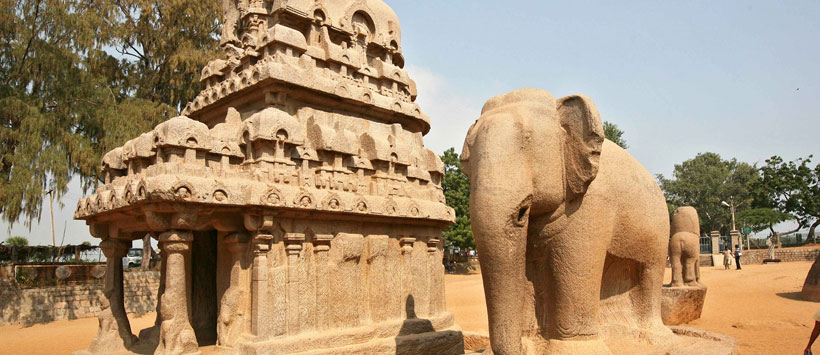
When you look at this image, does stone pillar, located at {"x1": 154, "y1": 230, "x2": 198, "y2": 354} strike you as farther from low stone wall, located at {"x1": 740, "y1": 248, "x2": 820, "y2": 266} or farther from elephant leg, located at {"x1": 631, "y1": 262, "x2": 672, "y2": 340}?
low stone wall, located at {"x1": 740, "y1": 248, "x2": 820, "y2": 266}

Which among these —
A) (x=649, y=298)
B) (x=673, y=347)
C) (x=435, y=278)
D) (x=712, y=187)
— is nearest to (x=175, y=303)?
(x=435, y=278)

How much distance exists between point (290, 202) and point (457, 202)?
26340 mm

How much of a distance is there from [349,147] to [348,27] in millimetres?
2682

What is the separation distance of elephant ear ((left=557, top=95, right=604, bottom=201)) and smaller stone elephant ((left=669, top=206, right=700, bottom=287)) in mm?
8350

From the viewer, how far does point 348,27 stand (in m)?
10.4

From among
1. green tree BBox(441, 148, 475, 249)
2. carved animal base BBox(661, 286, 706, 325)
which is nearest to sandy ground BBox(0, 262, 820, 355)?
carved animal base BBox(661, 286, 706, 325)

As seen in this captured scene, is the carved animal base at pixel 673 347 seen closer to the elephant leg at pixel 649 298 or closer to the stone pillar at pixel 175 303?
the elephant leg at pixel 649 298

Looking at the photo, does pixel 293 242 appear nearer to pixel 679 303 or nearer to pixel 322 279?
pixel 322 279

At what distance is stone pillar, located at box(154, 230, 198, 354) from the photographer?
7.23 meters

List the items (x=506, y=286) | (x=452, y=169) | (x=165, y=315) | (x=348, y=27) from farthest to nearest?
(x=452, y=169) → (x=348, y=27) → (x=165, y=315) → (x=506, y=286)

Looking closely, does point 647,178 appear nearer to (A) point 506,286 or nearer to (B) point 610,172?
(B) point 610,172

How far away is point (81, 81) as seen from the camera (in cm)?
1942

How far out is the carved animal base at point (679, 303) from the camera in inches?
444

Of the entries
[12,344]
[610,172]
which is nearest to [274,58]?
[610,172]
